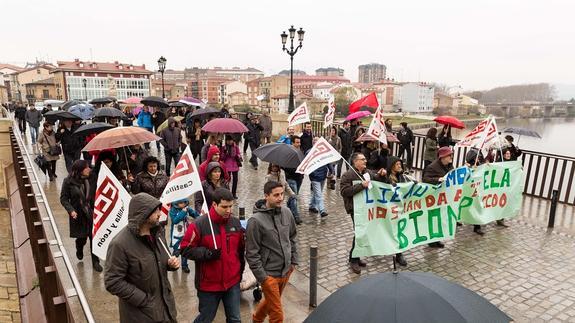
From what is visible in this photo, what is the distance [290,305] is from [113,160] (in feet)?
13.2

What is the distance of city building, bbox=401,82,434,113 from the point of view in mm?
134000

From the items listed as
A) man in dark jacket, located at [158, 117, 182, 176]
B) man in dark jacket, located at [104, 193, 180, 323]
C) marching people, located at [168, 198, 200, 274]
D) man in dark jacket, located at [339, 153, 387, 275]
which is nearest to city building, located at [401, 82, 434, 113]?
man in dark jacket, located at [158, 117, 182, 176]

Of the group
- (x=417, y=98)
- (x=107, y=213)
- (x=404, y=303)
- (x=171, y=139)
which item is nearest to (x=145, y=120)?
(x=171, y=139)

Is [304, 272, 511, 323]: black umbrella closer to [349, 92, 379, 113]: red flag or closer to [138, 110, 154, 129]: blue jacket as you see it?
[349, 92, 379, 113]: red flag

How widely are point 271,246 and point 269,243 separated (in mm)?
40

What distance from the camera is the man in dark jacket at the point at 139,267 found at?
3.33 metres

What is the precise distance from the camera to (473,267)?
6.65 m

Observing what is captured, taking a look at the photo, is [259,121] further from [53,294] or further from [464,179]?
[53,294]

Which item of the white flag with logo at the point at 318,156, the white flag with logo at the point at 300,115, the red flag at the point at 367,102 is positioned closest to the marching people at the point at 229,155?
the white flag with logo at the point at 300,115

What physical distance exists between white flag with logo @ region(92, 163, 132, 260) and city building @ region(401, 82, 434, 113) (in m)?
136

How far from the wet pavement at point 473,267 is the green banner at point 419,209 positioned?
436 millimetres

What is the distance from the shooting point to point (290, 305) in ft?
18.0

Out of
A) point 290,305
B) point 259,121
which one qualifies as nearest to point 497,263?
point 290,305

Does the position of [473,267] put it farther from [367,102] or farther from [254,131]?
[254,131]
